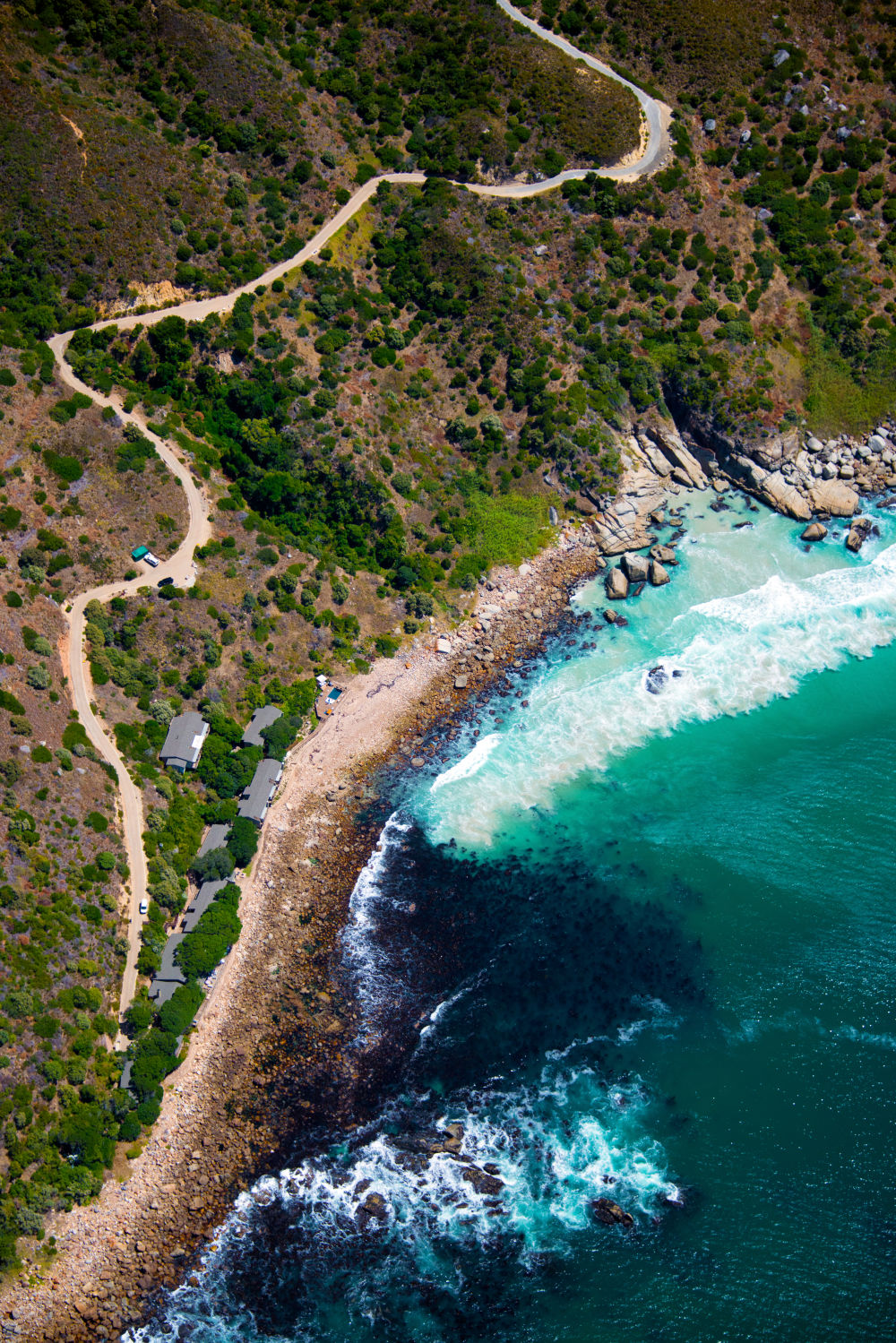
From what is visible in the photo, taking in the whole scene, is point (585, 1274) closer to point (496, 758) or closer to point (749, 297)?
point (496, 758)

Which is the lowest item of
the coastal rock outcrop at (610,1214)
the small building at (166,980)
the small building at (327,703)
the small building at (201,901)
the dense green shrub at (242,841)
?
the small building at (166,980)

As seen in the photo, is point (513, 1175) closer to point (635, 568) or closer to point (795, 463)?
point (635, 568)

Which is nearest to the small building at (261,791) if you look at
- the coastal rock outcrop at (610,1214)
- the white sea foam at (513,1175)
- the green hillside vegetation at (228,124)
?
the white sea foam at (513,1175)

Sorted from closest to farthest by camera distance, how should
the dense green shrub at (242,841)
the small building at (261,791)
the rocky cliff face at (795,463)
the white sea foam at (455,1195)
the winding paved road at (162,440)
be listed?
1. the white sea foam at (455,1195)
2. the winding paved road at (162,440)
3. the dense green shrub at (242,841)
4. the small building at (261,791)
5. the rocky cliff face at (795,463)

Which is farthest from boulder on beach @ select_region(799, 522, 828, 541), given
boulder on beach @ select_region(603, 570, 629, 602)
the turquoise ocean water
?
boulder on beach @ select_region(603, 570, 629, 602)

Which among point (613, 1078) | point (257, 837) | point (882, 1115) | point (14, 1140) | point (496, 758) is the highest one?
point (882, 1115)

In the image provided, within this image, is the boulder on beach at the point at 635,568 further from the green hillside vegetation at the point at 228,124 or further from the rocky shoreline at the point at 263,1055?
the green hillside vegetation at the point at 228,124

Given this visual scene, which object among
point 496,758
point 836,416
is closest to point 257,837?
point 496,758
